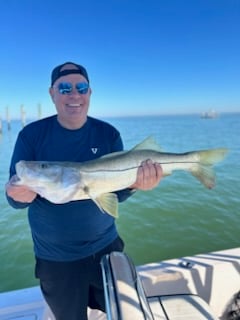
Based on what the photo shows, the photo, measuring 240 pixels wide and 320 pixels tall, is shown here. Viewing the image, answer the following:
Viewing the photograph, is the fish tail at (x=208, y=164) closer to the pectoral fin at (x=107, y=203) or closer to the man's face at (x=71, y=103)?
the pectoral fin at (x=107, y=203)

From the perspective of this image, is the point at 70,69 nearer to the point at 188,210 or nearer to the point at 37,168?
the point at 37,168

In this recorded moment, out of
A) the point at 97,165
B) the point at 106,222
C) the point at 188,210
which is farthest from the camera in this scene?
the point at 188,210

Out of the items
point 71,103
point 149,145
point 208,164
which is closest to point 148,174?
point 149,145

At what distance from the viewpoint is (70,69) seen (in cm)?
208

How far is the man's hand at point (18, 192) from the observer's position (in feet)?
5.95

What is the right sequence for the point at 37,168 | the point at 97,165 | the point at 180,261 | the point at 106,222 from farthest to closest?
the point at 180,261
the point at 106,222
the point at 97,165
the point at 37,168

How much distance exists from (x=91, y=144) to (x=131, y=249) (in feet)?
13.8

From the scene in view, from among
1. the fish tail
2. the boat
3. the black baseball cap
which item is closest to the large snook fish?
the fish tail

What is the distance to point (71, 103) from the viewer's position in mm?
2006

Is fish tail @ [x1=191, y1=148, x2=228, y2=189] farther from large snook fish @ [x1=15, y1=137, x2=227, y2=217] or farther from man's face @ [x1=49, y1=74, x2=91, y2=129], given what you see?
man's face @ [x1=49, y1=74, x2=91, y2=129]

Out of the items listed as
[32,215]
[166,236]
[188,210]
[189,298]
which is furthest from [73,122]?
[188,210]

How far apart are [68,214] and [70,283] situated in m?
0.44

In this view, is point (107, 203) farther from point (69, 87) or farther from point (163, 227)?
point (163, 227)

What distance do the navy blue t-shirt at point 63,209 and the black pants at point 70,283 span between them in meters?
0.05
